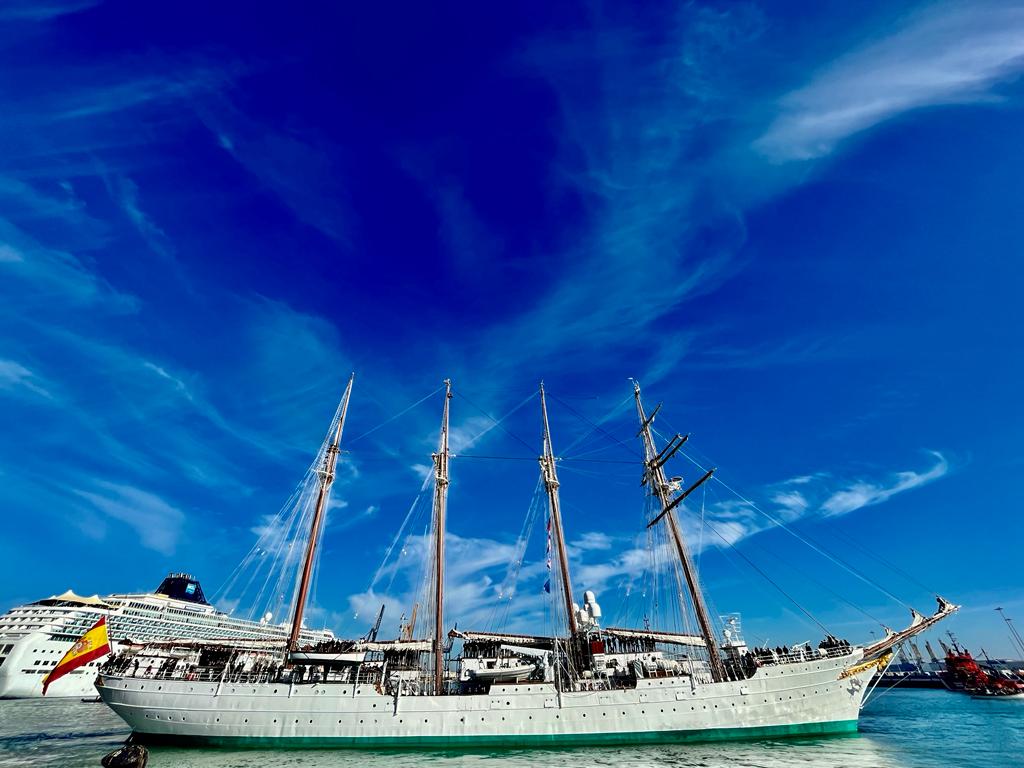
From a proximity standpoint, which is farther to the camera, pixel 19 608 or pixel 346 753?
pixel 19 608

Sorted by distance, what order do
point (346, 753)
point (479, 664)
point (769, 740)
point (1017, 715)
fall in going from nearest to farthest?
point (346, 753) < point (769, 740) < point (479, 664) < point (1017, 715)

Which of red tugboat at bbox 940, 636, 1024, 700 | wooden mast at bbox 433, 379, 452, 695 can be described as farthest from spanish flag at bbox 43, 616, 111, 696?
red tugboat at bbox 940, 636, 1024, 700

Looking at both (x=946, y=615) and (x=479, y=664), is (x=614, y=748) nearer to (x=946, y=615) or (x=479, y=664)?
(x=479, y=664)

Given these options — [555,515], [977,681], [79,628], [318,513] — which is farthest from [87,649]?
[977,681]

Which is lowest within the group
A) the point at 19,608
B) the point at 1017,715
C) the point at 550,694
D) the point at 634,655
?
the point at 1017,715

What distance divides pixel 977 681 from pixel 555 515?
7905 centimetres

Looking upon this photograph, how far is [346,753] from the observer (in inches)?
1106

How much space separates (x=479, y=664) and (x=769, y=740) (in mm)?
21117

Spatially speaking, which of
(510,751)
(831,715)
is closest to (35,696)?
(510,751)

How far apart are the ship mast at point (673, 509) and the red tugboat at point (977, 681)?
63865 mm

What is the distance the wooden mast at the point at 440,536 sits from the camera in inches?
1319

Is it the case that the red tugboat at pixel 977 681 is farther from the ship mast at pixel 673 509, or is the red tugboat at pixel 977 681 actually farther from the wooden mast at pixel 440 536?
the wooden mast at pixel 440 536

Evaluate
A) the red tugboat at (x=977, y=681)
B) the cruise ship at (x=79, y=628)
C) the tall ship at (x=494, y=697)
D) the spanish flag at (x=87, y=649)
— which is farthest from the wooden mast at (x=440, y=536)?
the red tugboat at (x=977, y=681)

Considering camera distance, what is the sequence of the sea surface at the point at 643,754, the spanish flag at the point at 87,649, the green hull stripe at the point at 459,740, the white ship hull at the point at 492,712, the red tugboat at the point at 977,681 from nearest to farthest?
1. the sea surface at the point at 643,754
2. the spanish flag at the point at 87,649
3. the green hull stripe at the point at 459,740
4. the white ship hull at the point at 492,712
5. the red tugboat at the point at 977,681
